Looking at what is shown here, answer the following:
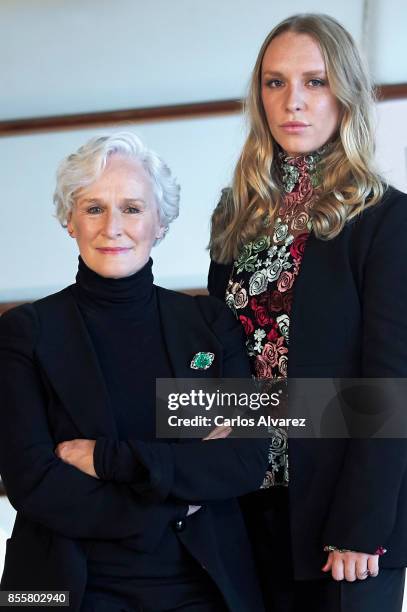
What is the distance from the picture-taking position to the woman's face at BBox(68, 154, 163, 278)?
66.6 inches

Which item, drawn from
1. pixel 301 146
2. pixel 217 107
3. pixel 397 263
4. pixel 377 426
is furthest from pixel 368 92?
pixel 217 107

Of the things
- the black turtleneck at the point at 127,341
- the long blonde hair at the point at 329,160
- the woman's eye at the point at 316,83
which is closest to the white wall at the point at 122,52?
the long blonde hair at the point at 329,160

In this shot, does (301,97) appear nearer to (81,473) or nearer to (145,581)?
(81,473)

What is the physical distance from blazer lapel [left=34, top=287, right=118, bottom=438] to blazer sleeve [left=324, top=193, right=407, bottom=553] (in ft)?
1.31

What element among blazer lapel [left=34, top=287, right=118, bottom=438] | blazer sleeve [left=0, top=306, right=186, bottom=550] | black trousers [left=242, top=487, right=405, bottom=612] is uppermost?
blazer lapel [left=34, top=287, right=118, bottom=438]

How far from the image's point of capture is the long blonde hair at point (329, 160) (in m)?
1.76

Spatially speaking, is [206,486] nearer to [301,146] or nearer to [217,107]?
[301,146]

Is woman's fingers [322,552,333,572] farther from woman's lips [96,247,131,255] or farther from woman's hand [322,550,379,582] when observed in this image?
woman's lips [96,247,131,255]

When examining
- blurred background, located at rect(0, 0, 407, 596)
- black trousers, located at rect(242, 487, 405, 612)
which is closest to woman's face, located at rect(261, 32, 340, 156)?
black trousers, located at rect(242, 487, 405, 612)

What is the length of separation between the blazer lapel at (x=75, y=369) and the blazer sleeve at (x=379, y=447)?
1.31 ft

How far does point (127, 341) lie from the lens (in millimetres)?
1689

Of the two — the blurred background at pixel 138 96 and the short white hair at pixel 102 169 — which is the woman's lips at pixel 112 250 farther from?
the blurred background at pixel 138 96

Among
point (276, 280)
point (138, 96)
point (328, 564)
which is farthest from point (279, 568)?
point (138, 96)

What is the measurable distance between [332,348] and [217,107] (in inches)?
64.8
